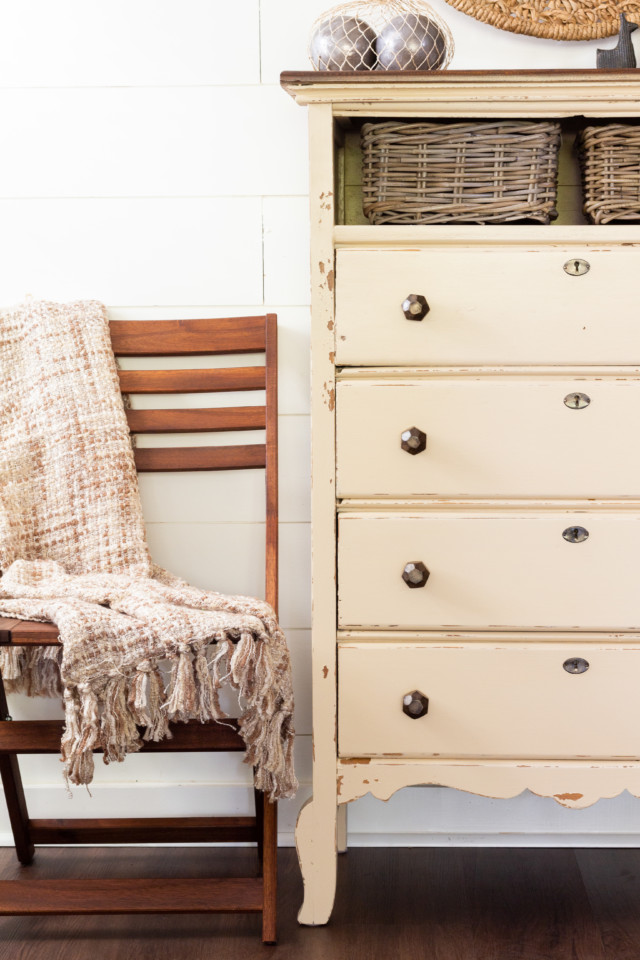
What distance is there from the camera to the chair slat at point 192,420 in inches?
58.5

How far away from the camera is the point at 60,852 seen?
61.2 inches

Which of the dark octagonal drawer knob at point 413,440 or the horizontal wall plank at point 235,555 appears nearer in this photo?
the dark octagonal drawer knob at point 413,440

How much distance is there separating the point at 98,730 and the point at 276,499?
0.48 metres

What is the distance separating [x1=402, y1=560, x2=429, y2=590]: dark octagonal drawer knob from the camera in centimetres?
119

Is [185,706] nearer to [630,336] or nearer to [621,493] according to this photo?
[621,493]

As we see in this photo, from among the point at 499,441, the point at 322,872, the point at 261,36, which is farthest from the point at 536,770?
the point at 261,36

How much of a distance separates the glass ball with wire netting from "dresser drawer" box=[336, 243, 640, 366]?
0.94 feet

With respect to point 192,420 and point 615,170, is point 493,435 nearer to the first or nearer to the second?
point 615,170

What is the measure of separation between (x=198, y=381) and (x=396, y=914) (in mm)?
944

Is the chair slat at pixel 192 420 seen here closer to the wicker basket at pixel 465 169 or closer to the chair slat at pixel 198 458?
the chair slat at pixel 198 458

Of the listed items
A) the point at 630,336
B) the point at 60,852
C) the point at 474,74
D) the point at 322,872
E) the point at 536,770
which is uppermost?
the point at 474,74

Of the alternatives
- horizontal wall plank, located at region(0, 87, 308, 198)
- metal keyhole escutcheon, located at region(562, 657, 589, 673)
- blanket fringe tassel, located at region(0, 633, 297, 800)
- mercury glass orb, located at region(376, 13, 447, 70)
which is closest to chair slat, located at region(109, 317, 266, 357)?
horizontal wall plank, located at region(0, 87, 308, 198)

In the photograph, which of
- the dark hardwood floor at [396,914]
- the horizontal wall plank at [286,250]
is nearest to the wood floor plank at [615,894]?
the dark hardwood floor at [396,914]

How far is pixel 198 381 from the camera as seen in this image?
1478 millimetres
